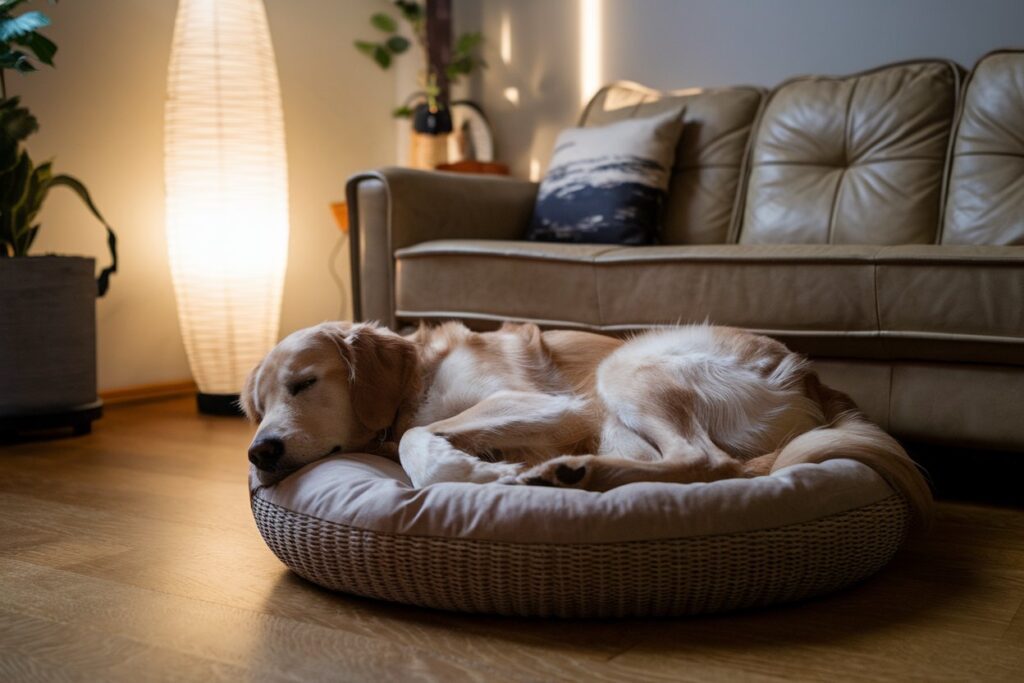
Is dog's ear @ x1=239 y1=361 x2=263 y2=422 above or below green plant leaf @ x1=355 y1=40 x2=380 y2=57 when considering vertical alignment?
below

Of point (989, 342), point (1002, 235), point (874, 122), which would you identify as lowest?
point (989, 342)

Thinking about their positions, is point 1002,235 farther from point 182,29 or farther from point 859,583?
point 182,29

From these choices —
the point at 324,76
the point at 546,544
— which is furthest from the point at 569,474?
the point at 324,76

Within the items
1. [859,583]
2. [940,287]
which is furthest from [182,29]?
[859,583]

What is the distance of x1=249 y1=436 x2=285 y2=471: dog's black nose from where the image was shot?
187 cm

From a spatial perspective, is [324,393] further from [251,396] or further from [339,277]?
[339,277]

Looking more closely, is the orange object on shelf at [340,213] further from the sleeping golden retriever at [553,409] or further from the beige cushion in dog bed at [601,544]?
the beige cushion in dog bed at [601,544]

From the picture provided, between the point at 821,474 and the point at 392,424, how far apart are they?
91cm

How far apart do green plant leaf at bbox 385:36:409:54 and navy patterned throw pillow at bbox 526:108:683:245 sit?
70.9 inches

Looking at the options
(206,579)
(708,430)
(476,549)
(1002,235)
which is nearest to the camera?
(476,549)

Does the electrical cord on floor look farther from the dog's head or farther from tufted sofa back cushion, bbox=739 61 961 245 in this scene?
the dog's head

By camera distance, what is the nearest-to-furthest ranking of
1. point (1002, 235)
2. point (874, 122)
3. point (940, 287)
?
point (940, 287)
point (1002, 235)
point (874, 122)

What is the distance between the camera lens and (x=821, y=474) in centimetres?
166

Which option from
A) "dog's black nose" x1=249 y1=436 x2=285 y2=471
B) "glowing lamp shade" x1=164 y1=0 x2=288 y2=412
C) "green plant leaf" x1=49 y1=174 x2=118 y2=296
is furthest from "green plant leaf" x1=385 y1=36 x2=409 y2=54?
"dog's black nose" x1=249 y1=436 x2=285 y2=471
